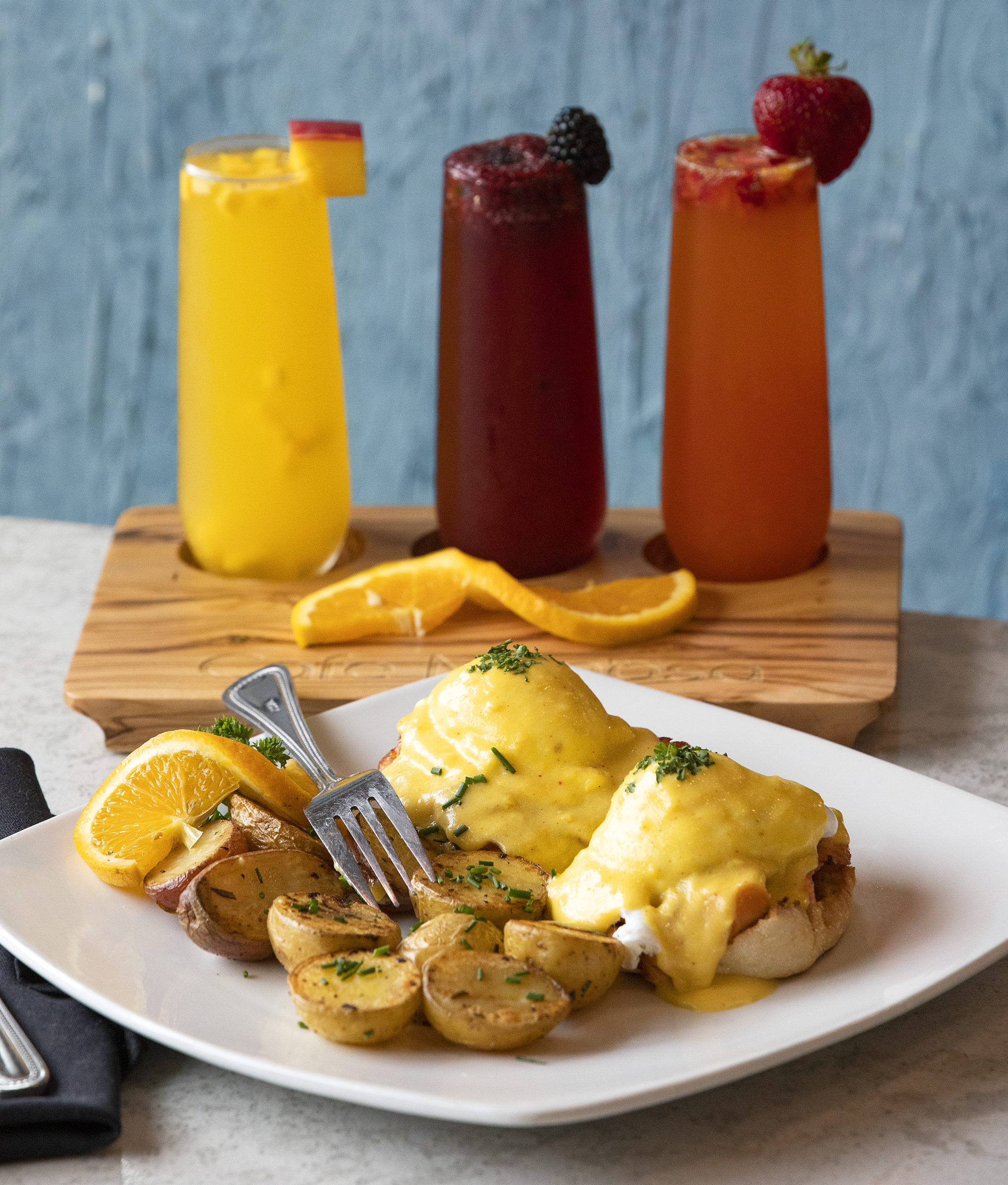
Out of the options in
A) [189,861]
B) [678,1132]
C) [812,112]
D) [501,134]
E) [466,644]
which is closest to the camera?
[678,1132]

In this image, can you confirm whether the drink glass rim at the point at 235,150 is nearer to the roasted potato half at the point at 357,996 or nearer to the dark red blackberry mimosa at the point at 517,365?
the dark red blackberry mimosa at the point at 517,365

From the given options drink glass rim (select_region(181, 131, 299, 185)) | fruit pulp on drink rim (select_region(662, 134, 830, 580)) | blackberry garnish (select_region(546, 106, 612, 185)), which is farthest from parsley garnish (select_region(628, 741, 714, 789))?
drink glass rim (select_region(181, 131, 299, 185))

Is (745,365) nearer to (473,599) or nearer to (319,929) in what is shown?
(473,599)

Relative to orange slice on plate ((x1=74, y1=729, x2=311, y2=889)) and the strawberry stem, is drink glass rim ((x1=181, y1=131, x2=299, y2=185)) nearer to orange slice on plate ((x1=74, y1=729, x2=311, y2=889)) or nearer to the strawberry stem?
the strawberry stem

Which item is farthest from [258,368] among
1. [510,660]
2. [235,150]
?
[510,660]

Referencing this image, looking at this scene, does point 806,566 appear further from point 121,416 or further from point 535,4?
point 121,416

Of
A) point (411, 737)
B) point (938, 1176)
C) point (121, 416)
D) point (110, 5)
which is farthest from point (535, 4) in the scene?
point (938, 1176)
